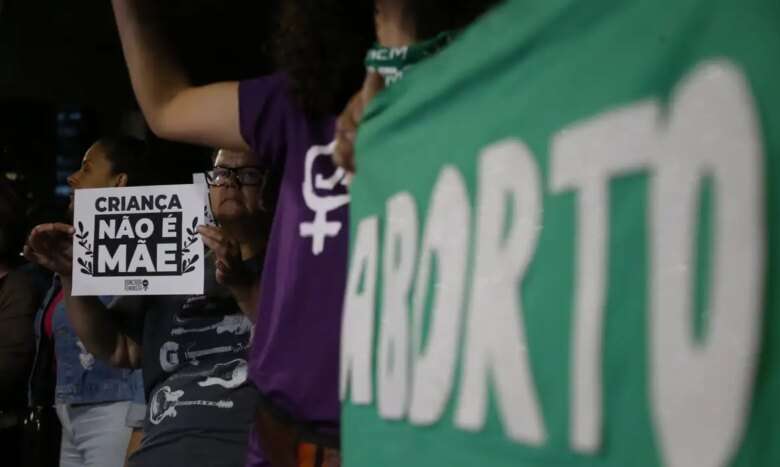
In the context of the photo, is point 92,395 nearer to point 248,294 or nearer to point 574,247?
point 248,294

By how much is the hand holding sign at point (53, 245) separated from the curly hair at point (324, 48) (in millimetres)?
855

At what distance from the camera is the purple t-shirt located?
0.98 meters

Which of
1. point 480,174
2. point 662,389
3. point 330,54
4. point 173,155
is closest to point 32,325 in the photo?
point 173,155

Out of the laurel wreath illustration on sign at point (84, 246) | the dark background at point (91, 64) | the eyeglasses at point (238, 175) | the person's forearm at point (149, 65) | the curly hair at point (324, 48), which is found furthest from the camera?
the dark background at point (91, 64)

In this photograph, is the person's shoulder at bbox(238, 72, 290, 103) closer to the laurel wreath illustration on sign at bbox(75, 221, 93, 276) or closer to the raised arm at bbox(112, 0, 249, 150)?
the raised arm at bbox(112, 0, 249, 150)

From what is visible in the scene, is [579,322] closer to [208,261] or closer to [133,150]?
[208,261]

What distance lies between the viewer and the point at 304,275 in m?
0.99

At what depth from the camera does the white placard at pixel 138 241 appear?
1.61 metres

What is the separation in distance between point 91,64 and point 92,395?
1007mm

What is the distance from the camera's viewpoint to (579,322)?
644mm

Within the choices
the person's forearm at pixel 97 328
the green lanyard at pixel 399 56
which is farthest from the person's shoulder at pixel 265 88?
the person's forearm at pixel 97 328

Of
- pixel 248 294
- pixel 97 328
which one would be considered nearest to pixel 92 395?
pixel 97 328

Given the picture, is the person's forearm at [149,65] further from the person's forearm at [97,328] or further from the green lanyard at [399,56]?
the person's forearm at [97,328]

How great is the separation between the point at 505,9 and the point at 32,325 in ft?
6.32
